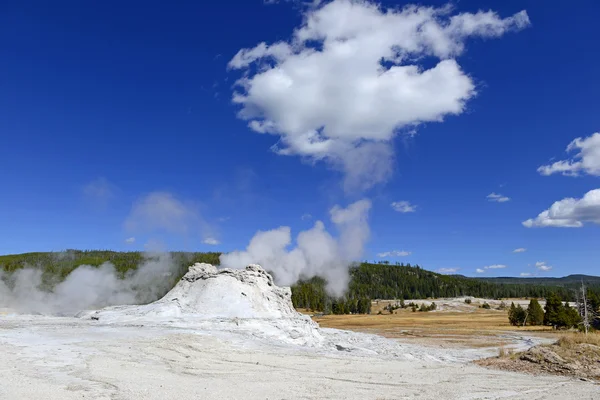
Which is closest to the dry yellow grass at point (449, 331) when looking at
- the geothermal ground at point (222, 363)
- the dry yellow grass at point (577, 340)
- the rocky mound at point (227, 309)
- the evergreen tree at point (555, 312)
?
the evergreen tree at point (555, 312)

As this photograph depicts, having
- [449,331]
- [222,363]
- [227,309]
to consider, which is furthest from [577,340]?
[449,331]

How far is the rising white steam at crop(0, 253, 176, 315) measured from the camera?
214 ft

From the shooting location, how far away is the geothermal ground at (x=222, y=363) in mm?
15438

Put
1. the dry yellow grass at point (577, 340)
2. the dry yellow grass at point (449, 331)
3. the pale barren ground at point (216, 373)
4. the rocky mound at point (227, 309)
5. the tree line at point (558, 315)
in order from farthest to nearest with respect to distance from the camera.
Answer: the tree line at point (558, 315), the dry yellow grass at point (449, 331), the rocky mound at point (227, 309), the dry yellow grass at point (577, 340), the pale barren ground at point (216, 373)

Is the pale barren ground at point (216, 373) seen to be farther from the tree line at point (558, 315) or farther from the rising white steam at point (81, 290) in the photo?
the tree line at point (558, 315)

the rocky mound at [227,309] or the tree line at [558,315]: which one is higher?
the rocky mound at [227,309]

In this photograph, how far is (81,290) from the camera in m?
67.4

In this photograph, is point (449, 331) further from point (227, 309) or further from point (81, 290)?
point (81, 290)

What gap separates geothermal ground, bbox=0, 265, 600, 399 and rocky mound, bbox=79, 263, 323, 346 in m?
0.13

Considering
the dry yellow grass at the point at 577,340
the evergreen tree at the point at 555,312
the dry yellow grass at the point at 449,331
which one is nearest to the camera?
the dry yellow grass at the point at 577,340

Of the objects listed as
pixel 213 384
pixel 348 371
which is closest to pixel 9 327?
pixel 213 384

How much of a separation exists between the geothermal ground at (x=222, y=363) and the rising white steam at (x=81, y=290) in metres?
29.2

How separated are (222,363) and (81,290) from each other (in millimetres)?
54469

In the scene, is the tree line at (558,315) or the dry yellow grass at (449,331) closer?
the dry yellow grass at (449,331)
